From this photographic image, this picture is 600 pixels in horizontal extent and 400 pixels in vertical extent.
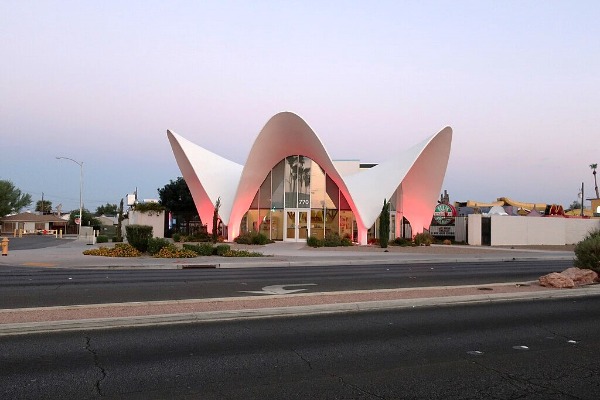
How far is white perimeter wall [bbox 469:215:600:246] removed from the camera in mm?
40938

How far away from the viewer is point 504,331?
8438 millimetres

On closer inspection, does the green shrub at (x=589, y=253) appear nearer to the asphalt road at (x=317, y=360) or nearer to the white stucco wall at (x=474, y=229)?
the asphalt road at (x=317, y=360)

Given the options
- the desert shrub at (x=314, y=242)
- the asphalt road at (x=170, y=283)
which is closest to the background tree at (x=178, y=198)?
the desert shrub at (x=314, y=242)

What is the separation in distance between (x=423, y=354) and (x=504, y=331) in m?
2.26

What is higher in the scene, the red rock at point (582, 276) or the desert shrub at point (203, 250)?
the desert shrub at point (203, 250)

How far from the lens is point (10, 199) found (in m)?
73.5

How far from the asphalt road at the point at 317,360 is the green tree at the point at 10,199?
73.1m

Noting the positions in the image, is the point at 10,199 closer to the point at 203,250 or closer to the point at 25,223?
the point at 25,223

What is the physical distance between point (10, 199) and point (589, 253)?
75.5 m

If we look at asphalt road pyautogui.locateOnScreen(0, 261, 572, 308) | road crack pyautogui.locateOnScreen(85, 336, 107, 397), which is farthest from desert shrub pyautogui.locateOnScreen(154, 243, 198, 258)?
road crack pyautogui.locateOnScreen(85, 336, 107, 397)

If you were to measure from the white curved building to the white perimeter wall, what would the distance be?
14.9 ft

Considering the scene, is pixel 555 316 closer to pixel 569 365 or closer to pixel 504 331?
pixel 504 331

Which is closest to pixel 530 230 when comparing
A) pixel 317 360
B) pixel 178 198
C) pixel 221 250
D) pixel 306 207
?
pixel 306 207

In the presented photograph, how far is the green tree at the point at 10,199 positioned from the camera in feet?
235
